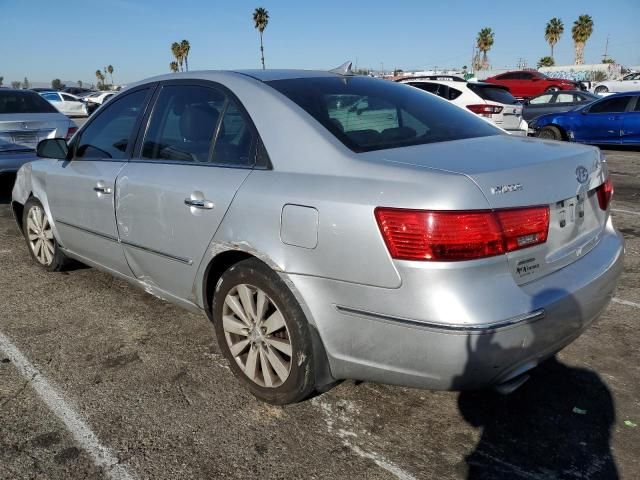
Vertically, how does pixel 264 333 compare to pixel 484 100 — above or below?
below

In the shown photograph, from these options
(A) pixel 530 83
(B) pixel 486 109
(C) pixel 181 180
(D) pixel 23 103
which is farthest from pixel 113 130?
(A) pixel 530 83

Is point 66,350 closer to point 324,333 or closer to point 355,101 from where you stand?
point 324,333

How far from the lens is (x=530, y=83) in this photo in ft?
89.8

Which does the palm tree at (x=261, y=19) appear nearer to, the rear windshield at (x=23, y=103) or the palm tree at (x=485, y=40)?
the palm tree at (x=485, y=40)

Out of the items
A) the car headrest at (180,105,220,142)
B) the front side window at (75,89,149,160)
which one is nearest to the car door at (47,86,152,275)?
the front side window at (75,89,149,160)

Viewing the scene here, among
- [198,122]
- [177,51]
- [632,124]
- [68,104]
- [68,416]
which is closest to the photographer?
[68,416]

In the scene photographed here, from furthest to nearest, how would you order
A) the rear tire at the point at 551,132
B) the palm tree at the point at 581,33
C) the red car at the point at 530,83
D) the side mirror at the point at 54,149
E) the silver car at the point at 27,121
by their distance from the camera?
the palm tree at the point at 581,33, the red car at the point at 530,83, the rear tire at the point at 551,132, the silver car at the point at 27,121, the side mirror at the point at 54,149

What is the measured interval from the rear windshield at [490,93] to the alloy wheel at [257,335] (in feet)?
34.4

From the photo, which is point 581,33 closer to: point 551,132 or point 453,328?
point 551,132

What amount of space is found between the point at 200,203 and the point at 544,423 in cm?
198

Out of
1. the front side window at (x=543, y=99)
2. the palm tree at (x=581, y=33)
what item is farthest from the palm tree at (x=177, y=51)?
the front side window at (x=543, y=99)

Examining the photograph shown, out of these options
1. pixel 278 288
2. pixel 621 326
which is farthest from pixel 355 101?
pixel 621 326

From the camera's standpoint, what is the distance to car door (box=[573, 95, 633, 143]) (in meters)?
12.5

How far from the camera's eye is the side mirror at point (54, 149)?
4.18 meters
